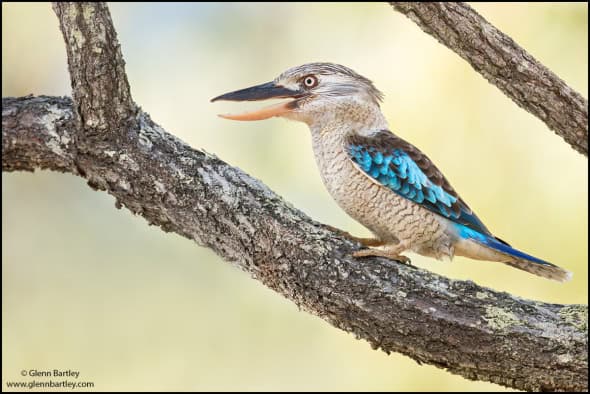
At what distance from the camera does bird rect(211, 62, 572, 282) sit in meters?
3.32

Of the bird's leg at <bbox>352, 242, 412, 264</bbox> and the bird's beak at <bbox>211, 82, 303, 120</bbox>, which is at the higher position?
the bird's beak at <bbox>211, 82, 303, 120</bbox>

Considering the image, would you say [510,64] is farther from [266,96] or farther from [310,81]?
[266,96]

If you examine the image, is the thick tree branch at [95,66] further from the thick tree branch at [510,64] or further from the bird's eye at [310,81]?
the thick tree branch at [510,64]

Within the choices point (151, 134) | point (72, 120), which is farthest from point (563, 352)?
point (72, 120)

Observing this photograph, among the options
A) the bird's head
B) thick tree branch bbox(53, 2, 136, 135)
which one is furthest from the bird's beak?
thick tree branch bbox(53, 2, 136, 135)

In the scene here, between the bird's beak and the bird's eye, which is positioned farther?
the bird's eye

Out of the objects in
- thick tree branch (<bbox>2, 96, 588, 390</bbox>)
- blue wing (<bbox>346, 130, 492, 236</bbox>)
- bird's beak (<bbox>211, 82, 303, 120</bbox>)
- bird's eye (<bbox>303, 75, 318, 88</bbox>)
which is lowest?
thick tree branch (<bbox>2, 96, 588, 390</bbox>)

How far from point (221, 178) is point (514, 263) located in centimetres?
128

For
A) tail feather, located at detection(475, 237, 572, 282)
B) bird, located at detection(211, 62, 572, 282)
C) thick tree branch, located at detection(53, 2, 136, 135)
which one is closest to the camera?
thick tree branch, located at detection(53, 2, 136, 135)

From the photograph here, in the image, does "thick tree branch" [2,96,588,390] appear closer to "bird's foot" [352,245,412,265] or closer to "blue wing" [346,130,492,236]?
"bird's foot" [352,245,412,265]

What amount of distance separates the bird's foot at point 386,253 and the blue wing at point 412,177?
23 centimetres

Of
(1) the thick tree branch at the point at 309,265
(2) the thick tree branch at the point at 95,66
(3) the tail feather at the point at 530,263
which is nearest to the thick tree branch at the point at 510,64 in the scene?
(3) the tail feather at the point at 530,263

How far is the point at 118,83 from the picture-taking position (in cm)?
311

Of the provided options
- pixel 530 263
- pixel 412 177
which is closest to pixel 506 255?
pixel 530 263
